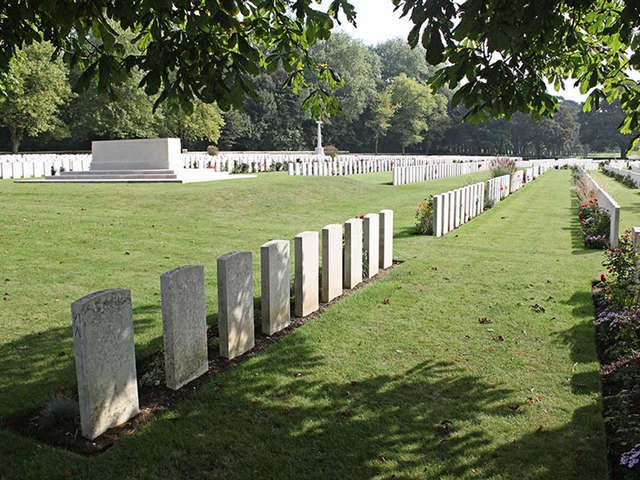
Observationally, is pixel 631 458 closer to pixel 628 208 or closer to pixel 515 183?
pixel 628 208

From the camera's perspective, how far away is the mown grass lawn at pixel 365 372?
3.20 metres

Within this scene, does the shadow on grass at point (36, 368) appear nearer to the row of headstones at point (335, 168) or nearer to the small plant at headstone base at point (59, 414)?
the small plant at headstone base at point (59, 414)

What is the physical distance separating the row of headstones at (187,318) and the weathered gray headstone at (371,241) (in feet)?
2.17

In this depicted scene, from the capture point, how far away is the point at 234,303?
455cm

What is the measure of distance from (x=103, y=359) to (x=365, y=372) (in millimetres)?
2111

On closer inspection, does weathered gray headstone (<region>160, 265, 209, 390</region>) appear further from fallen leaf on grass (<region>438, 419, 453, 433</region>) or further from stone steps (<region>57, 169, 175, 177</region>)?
stone steps (<region>57, 169, 175, 177</region>)

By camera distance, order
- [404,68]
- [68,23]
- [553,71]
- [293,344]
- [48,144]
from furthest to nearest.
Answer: [404,68]
[48,144]
[553,71]
[293,344]
[68,23]

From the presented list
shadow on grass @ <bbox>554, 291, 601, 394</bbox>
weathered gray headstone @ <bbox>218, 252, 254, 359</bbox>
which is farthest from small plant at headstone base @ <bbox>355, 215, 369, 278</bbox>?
weathered gray headstone @ <bbox>218, 252, 254, 359</bbox>

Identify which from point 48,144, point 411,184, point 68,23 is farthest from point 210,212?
point 48,144

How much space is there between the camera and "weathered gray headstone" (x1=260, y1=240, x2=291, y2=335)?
198 inches

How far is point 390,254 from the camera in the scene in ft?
27.0

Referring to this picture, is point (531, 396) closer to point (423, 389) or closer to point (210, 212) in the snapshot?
point (423, 389)

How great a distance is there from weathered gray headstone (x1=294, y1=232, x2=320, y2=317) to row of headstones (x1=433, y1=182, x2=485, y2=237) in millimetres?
5664

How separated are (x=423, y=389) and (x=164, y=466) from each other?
2.03 meters
